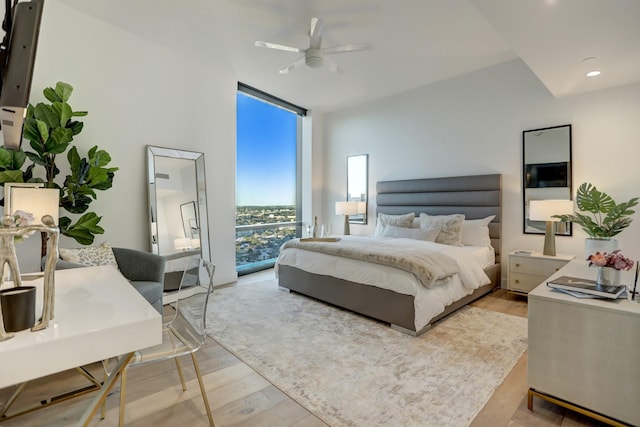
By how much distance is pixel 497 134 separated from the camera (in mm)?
4250

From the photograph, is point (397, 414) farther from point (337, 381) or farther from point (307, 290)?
point (307, 290)

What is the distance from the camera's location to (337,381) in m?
2.14

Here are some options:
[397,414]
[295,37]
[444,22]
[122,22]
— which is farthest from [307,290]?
[122,22]

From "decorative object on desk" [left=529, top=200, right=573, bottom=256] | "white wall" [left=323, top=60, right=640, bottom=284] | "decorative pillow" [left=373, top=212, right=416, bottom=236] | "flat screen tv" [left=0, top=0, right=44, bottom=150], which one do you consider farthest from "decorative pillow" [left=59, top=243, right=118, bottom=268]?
"decorative object on desk" [left=529, top=200, right=573, bottom=256]

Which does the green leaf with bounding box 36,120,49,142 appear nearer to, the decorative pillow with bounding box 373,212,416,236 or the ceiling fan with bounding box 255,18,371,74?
the ceiling fan with bounding box 255,18,371,74

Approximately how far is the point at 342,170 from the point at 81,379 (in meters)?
4.91

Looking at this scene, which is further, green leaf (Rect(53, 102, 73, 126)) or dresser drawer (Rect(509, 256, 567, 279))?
dresser drawer (Rect(509, 256, 567, 279))

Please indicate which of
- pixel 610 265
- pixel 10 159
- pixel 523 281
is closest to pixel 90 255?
pixel 10 159

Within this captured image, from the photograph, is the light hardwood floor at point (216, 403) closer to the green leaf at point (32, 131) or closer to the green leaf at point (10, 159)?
the green leaf at point (10, 159)

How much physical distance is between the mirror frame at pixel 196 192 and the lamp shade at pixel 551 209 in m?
4.10

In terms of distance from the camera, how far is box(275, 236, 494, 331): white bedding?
280 centimetres

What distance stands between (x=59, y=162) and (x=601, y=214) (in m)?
5.75

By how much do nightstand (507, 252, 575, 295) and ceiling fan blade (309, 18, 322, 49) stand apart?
10.8 ft

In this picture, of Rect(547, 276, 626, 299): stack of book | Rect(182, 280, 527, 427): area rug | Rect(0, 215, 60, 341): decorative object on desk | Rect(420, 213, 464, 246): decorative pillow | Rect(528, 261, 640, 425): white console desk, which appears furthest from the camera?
Rect(420, 213, 464, 246): decorative pillow
